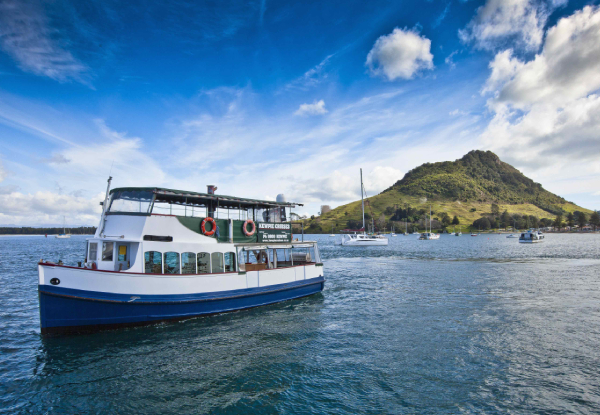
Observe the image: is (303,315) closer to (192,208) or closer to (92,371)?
(192,208)

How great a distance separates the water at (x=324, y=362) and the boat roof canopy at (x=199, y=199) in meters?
7.72

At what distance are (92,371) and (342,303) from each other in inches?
666

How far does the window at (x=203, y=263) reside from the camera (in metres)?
19.9

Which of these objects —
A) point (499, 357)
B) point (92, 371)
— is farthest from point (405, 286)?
point (92, 371)

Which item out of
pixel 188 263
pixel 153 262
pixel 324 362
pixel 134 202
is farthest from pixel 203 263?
pixel 324 362

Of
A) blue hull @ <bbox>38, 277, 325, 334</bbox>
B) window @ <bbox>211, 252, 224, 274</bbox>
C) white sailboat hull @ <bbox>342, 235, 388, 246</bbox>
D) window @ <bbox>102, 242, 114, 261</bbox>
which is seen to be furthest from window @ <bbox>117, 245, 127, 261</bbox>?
white sailboat hull @ <bbox>342, 235, 388, 246</bbox>

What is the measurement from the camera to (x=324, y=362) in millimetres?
13664

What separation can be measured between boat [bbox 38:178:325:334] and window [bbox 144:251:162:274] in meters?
0.05

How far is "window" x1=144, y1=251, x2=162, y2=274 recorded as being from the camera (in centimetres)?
1830

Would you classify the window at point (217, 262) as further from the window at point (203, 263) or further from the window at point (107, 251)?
the window at point (107, 251)

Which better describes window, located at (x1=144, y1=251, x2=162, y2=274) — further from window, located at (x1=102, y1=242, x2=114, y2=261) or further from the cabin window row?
window, located at (x1=102, y1=242, x2=114, y2=261)

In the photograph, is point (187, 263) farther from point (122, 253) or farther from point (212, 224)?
point (122, 253)

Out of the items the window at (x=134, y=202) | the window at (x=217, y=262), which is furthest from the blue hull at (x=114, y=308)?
the window at (x=134, y=202)

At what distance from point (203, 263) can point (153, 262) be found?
293 centimetres
